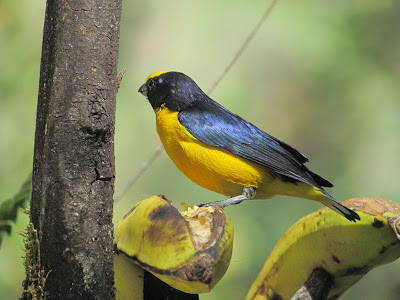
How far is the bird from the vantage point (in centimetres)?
324

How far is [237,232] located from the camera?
14.5ft

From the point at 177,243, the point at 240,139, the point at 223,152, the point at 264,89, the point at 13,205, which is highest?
the point at 264,89

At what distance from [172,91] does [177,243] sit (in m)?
1.85

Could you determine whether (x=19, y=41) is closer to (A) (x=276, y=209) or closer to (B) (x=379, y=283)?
(A) (x=276, y=209)

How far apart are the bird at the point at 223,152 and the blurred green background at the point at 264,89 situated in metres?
1.02

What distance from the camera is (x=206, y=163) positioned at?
10.5ft

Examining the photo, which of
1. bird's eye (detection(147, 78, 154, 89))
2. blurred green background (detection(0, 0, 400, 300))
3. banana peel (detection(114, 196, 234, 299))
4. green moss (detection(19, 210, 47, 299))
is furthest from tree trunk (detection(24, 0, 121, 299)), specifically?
blurred green background (detection(0, 0, 400, 300))

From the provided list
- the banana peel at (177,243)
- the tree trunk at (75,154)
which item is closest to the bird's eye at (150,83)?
the banana peel at (177,243)

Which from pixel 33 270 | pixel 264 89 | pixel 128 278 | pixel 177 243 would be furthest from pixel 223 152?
pixel 264 89

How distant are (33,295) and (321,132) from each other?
11.9ft

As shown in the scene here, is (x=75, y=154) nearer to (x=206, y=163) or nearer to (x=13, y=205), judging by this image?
(x=13, y=205)

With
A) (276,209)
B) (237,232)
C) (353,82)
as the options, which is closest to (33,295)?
(237,232)

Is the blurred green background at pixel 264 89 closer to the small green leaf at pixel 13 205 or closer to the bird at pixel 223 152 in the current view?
the bird at pixel 223 152

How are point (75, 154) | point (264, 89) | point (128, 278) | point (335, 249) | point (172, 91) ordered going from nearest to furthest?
point (75, 154)
point (128, 278)
point (335, 249)
point (172, 91)
point (264, 89)
